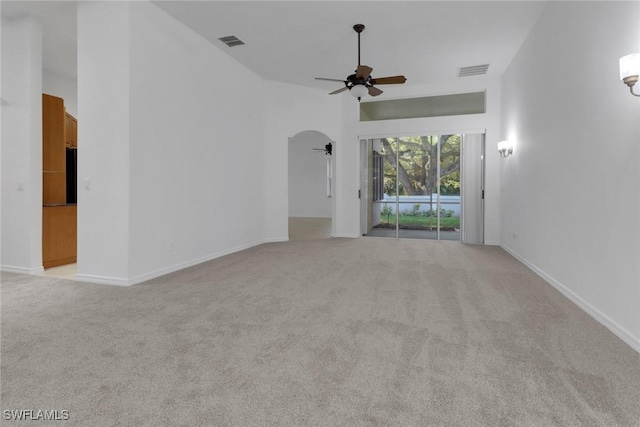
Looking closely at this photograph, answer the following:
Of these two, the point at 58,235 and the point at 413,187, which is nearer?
the point at 58,235

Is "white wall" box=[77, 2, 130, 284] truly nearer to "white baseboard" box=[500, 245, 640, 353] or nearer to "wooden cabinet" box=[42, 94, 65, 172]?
"wooden cabinet" box=[42, 94, 65, 172]

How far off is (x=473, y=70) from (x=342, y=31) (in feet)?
10.1

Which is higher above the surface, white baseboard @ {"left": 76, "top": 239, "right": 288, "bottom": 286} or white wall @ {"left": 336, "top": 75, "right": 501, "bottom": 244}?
white wall @ {"left": 336, "top": 75, "right": 501, "bottom": 244}

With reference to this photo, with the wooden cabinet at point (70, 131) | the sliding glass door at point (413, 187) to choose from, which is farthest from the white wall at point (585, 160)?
the wooden cabinet at point (70, 131)

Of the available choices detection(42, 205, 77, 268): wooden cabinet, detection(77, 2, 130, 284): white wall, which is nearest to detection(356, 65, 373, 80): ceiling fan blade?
detection(77, 2, 130, 284): white wall

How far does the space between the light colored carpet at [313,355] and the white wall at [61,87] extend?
4202 mm

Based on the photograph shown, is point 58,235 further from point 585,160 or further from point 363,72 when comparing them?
point 585,160

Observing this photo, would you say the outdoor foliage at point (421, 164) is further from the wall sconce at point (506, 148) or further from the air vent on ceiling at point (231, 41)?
the air vent on ceiling at point (231, 41)

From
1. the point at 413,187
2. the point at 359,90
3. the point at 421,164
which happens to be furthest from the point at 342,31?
the point at 413,187

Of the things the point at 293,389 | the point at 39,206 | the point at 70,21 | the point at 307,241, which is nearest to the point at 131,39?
the point at 70,21

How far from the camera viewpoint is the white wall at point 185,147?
393 centimetres

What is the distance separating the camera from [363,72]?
4.81 meters

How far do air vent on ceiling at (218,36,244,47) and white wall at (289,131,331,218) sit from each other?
8.37 metres

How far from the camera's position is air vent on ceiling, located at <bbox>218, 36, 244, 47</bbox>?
5.12 metres
